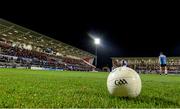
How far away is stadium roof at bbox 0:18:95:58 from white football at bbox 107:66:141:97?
41233mm

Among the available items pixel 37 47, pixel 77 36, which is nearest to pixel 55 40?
pixel 37 47

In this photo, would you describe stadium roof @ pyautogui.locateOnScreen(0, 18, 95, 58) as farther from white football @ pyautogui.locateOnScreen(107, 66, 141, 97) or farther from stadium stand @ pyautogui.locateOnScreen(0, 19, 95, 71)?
white football @ pyautogui.locateOnScreen(107, 66, 141, 97)

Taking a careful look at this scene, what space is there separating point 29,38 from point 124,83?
56.6 m

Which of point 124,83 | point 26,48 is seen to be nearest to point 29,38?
point 26,48

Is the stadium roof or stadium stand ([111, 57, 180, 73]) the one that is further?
stadium stand ([111, 57, 180, 73])

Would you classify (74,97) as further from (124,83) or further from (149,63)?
(149,63)

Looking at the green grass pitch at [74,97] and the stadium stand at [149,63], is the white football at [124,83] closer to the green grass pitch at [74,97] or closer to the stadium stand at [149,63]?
the green grass pitch at [74,97]

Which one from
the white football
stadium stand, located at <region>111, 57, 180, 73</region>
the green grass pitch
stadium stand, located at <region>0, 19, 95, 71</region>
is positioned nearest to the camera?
the green grass pitch

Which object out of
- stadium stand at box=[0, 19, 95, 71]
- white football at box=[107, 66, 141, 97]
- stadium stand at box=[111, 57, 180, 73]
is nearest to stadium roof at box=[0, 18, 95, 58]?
stadium stand at box=[0, 19, 95, 71]

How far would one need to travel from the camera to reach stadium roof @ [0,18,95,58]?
48406 millimetres

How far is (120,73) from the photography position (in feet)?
15.9

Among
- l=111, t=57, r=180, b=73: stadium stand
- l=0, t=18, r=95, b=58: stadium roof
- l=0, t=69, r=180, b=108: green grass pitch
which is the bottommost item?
l=0, t=69, r=180, b=108: green grass pitch

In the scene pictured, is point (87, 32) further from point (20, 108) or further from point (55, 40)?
point (20, 108)

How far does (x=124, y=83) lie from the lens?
470 cm
